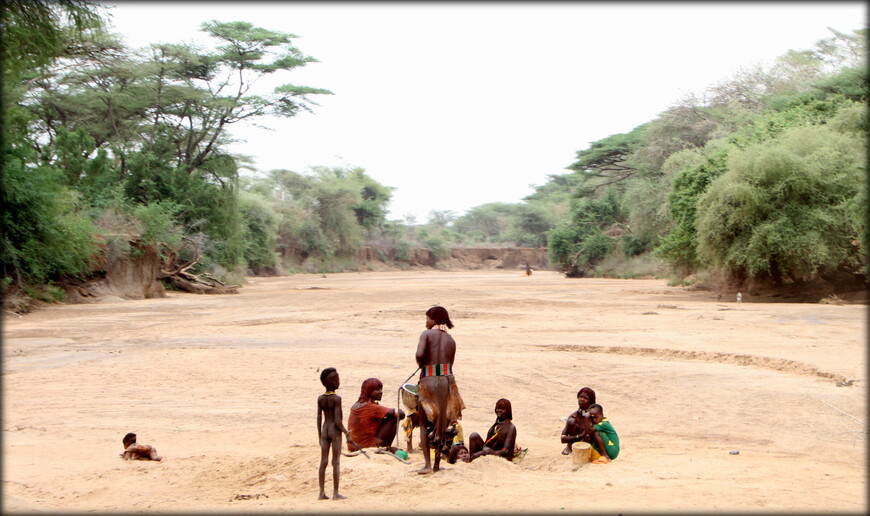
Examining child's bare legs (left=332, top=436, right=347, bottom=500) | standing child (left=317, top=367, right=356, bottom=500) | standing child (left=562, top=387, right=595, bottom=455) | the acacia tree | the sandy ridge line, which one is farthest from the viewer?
the acacia tree

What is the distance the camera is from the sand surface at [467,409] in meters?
5.94

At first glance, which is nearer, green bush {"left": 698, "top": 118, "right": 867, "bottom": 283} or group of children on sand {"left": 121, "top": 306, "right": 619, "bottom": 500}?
group of children on sand {"left": 121, "top": 306, "right": 619, "bottom": 500}

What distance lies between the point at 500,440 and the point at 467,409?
7.79ft

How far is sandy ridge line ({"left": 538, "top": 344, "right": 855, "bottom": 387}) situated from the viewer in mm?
11828

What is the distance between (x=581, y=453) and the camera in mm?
7164

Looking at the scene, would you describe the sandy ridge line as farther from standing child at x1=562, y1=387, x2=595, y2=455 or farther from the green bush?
the green bush

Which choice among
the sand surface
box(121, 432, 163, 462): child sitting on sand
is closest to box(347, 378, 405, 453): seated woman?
the sand surface

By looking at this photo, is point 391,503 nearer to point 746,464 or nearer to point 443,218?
point 746,464

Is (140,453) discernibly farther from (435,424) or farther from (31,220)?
(31,220)

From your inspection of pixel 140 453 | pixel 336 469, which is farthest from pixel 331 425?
pixel 140 453

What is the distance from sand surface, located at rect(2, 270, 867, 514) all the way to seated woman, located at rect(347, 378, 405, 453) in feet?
1.51

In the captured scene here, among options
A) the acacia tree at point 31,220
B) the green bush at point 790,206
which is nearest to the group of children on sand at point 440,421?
the acacia tree at point 31,220

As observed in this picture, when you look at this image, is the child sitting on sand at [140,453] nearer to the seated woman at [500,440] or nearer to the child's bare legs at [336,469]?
the child's bare legs at [336,469]

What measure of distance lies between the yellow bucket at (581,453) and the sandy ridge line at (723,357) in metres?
5.51
